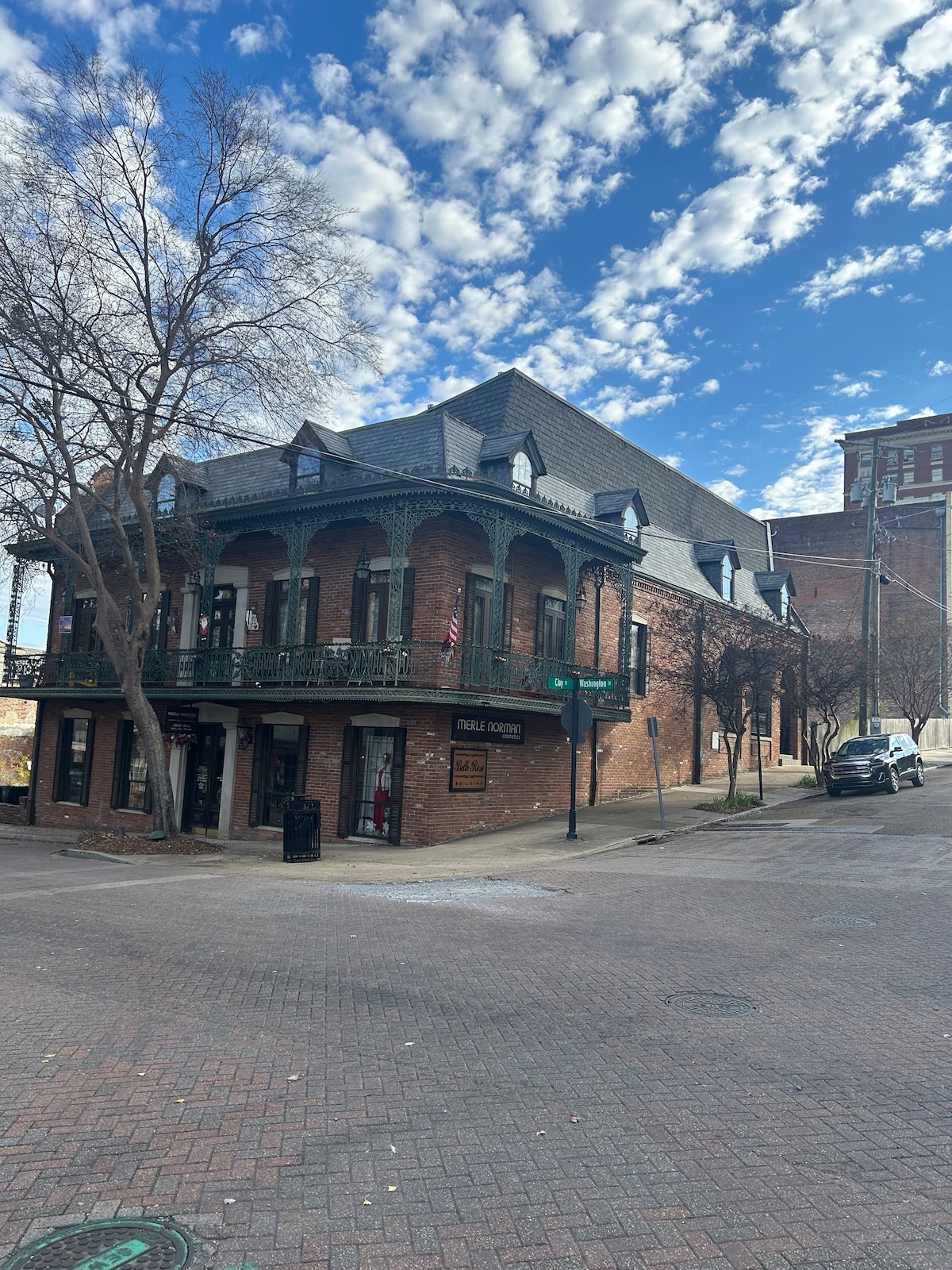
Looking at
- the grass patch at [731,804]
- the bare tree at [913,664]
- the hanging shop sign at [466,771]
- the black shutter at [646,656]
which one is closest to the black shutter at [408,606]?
the hanging shop sign at [466,771]

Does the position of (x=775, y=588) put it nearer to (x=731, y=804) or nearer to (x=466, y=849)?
(x=731, y=804)

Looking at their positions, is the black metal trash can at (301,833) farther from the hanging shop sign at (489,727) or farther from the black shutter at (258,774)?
the black shutter at (258,774)

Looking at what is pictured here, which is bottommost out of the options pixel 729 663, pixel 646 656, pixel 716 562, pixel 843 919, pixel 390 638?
pixel 843 919

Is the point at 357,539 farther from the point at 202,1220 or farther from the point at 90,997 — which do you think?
the point at 202,1220

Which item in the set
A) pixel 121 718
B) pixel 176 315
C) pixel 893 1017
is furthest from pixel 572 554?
pixel 893 1017

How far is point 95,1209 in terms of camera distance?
3.71m

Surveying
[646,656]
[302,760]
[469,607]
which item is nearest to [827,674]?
[646,656]

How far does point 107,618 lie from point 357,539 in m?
5.77

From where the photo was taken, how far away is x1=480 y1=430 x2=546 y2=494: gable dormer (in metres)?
21.2

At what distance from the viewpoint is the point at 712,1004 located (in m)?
6.79

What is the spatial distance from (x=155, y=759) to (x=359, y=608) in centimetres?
552

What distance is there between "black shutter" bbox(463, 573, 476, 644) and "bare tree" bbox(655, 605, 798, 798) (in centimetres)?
652

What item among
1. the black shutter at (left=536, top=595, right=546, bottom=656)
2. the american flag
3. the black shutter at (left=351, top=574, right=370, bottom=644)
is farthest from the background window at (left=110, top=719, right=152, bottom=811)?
the black shutter at (left=536, top=595, right=546, bottom=656)

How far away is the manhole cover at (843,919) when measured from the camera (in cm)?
984
